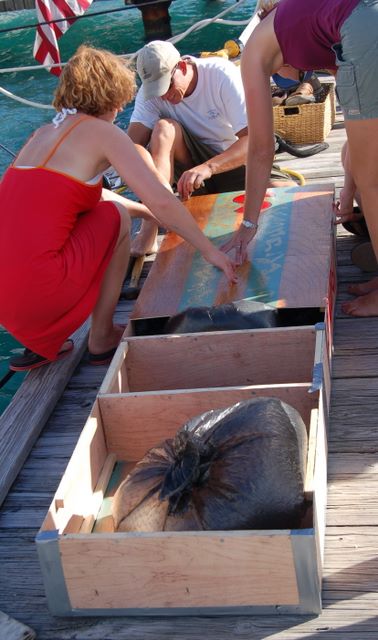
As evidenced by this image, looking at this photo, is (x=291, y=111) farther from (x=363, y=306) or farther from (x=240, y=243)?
(x=363, y=306)

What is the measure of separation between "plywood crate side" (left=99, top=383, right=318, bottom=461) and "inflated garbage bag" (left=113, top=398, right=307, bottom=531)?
17 cm

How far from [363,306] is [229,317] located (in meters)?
0.65

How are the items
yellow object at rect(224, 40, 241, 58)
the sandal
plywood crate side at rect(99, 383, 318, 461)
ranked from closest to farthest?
plywood crate side at rect(99, 383, 318, 461)
the sandal
yellow object at rect(224, 40, 241, 58)

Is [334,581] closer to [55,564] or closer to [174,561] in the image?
[174,561]

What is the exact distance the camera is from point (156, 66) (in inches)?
147

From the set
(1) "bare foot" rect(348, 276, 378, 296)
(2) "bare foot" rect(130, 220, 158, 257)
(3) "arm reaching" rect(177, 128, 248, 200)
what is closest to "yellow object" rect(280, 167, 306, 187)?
(3) "arm reaching" rect(177, 128, 248, 200)

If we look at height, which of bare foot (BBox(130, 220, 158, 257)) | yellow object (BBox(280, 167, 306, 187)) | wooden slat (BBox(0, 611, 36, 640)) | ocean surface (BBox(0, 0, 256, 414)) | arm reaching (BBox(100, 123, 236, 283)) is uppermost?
arm reaching (BBox(100, 123, 236, 283))

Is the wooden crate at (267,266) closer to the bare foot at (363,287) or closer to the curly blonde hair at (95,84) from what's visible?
the bare foot at (363,287)

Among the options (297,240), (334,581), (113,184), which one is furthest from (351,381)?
(113,184)

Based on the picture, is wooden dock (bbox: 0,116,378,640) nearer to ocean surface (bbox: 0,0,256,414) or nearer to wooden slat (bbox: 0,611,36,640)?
wooden slat (bbox: 0,611,36,640)

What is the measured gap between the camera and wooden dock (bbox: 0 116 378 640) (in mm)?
1962

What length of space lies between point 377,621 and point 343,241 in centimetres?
222

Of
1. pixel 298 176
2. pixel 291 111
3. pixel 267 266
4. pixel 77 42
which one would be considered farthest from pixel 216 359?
pixel 77 42

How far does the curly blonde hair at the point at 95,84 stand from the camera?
297 cm
